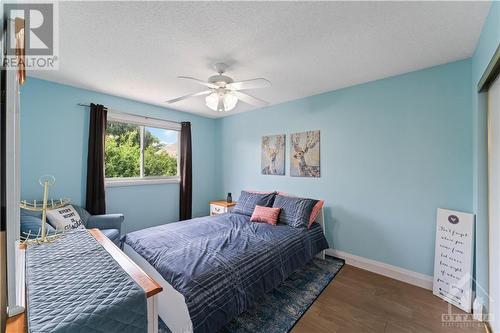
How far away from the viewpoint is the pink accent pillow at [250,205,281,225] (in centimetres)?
289

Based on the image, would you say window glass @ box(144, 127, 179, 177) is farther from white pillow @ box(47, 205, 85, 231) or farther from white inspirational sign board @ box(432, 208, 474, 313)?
white inspirational sign board @ box(432, 208, 474, 313)

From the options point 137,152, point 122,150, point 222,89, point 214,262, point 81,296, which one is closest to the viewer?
point 81,296

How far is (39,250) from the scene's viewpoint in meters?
1.13

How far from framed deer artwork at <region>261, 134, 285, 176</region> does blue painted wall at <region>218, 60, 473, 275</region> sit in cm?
27

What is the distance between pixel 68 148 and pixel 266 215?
286cm

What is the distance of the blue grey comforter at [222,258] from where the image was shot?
4.89 ft

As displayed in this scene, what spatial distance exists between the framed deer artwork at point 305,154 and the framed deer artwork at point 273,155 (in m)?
0.19

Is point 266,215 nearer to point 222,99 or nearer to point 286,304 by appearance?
point 286,304

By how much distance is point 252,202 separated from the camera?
336 centimetres

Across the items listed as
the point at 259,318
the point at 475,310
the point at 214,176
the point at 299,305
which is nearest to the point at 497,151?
the point at 475,310

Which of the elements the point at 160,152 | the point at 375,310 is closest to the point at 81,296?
the point at 375,310

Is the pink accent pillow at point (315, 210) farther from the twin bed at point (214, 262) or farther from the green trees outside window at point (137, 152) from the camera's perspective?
the green trees outside window at point (137, 152)

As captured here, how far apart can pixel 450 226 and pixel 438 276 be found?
1.75 feet

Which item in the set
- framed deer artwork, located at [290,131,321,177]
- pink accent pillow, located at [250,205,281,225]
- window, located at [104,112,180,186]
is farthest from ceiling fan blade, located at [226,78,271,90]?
window, located at [104,112,180,186]
